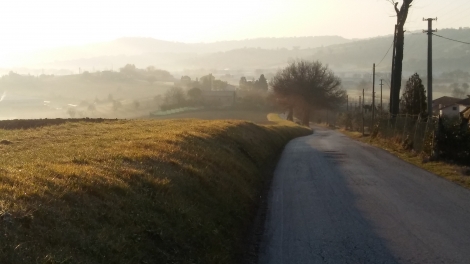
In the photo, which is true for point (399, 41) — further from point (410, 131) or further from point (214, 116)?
point (214, 116)

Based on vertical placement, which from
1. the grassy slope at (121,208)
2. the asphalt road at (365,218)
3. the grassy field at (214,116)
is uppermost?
the grassy slope at (121,208)

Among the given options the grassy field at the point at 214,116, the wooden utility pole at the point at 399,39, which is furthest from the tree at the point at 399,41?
the grassy field at the point at 214,116

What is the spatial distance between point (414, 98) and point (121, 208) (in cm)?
4070

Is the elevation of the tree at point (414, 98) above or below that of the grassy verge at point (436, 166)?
above

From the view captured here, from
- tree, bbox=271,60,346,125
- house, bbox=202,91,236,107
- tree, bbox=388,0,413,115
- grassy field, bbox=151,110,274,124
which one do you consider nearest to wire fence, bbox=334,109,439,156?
tree, bbox=388,0,413,115

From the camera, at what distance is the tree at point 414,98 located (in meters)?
44.8

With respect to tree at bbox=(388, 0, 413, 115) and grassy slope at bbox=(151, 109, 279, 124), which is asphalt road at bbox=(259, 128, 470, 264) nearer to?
tree at bbox=(388, 0, 413, 115)

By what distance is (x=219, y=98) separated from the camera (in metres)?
105

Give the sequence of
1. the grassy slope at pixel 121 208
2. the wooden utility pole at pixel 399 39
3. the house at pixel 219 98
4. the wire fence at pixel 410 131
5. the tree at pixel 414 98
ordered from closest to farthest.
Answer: the grassy slope at pixel 121 208, the wire fence at pixel 410 131, the wooden utility pole at pixel 399 39, the tree at pixel 414 98, the house at pixel 219 98

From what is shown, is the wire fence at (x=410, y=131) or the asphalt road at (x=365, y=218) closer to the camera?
the asphalt road at (x=365, y=218)

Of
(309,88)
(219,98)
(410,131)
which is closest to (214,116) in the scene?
(309,88)

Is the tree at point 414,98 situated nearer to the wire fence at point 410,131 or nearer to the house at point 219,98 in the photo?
the wire fence at point 410,131

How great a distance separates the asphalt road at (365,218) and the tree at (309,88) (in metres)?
67.6

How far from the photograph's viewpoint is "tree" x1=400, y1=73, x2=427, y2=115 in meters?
44.8
